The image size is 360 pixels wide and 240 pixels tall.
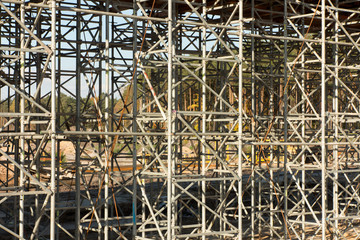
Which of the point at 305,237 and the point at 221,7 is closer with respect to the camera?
the point at 221,7

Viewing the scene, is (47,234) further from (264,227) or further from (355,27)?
(355,27)

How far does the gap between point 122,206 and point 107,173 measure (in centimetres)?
734

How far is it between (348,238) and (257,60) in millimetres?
6540

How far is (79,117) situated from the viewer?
48.7 feet

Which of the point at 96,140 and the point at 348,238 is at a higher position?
the point at 96,140

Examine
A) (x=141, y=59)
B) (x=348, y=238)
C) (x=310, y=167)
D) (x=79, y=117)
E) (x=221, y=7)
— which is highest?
(x=221, y=7)

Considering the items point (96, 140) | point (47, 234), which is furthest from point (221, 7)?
point (47, 234)

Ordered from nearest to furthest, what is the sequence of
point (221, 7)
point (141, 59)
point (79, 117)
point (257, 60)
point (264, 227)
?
1. point (141, 59)
2. point (79, 117)
3. point (221, 7)
4. point (264, 227)
5. point (257, 60)

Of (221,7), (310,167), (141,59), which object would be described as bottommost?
(310,167)

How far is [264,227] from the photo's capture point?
19.1 meters

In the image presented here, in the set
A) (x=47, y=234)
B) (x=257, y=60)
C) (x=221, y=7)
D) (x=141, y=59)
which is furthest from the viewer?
(x=257, y=60)

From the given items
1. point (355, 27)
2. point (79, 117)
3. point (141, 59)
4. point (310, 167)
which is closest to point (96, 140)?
point (79, 117)

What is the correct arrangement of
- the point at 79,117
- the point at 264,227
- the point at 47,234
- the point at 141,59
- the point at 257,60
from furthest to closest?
the point at 257,60
the point at 264,227
the point at 47,234
the point at 79,117
the point at 141,59

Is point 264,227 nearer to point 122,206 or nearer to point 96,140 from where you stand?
point 122,206
